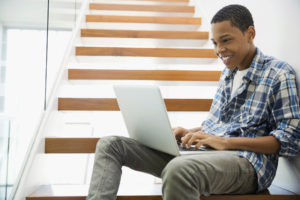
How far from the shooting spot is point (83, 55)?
7.88 ft

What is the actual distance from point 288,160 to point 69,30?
165cm

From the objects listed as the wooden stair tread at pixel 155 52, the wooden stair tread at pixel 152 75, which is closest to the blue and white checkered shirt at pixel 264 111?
the wooden stair tread at pixel 152 75

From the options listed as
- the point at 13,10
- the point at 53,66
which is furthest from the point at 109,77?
the point at 13,10

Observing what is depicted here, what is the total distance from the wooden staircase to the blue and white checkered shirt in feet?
0.49

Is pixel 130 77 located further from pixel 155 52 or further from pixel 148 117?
pixel 148 117

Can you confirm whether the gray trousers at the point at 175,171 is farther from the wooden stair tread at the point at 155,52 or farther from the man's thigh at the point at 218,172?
the wooden stair tread at the point at 155,52

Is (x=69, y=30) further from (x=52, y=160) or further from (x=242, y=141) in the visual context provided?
(x=242, y=141)

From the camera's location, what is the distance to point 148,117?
1197 millimetres

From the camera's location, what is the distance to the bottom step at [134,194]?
1237 millimetres

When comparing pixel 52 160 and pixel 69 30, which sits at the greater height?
pixel 69 30

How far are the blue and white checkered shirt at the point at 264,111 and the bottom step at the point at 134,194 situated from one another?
3.0 inches

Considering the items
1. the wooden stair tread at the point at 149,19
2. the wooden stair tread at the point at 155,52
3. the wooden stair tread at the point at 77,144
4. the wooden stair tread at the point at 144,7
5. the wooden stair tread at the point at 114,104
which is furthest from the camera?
the wooden stair tread at the point at 144,7

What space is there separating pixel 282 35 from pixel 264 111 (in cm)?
44

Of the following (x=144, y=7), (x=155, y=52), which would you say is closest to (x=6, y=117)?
(x=155, y=52)
